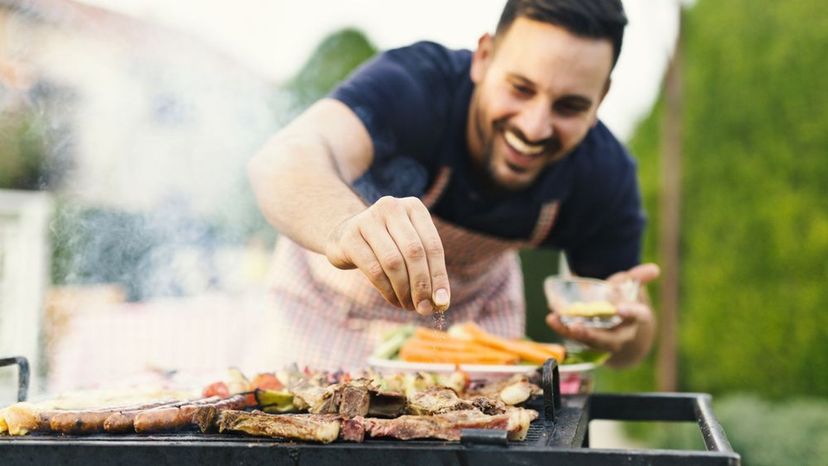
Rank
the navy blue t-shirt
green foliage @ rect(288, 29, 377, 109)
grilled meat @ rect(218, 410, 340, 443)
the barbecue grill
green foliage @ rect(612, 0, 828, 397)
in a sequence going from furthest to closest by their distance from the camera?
green foliage @ rect(288, 29, 377, 109) → green foliage @ rect(612, 0, 828, 397) → the navy blue t-shirt → grilled meat @ rect(218, 410, 340, 443) → the barbecue grill

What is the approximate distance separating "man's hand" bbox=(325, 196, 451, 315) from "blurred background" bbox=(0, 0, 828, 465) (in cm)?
110

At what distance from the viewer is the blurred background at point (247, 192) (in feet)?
11.5

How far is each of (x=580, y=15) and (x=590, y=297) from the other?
2.63 ft

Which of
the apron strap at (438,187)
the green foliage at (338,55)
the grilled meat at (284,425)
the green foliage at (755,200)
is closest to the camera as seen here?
the grilled meat at (284,425)

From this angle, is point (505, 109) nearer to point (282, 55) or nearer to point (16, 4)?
point (16, 4)

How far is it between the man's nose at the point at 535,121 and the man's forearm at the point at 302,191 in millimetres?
605

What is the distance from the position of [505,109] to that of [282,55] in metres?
4.47

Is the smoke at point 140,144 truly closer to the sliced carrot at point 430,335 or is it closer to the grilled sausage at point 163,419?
the sliced carrot at point 430,335

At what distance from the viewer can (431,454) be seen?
4.15 ft

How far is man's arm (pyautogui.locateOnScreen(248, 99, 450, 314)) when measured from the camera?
1.35 metres

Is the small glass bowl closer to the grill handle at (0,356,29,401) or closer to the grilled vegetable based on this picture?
the grilled vegetable

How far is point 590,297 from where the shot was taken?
2459 millimetres

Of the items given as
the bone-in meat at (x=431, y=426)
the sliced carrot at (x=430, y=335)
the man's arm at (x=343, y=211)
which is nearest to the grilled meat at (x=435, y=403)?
the bone-in meat at (x=431, y=426)


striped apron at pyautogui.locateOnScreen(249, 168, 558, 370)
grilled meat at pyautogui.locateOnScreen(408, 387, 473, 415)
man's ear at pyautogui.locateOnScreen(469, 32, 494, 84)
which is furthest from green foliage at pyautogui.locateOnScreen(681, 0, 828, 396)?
grilled meat at pyautogui.locateOnScreen(408, 387, 473, 415)
